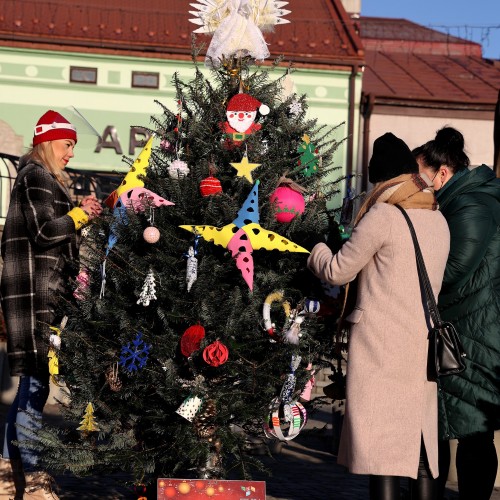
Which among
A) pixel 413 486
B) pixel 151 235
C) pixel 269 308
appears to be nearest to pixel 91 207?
pixel 151 235

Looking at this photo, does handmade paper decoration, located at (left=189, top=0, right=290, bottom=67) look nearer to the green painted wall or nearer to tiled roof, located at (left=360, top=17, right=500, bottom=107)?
the green painted wall

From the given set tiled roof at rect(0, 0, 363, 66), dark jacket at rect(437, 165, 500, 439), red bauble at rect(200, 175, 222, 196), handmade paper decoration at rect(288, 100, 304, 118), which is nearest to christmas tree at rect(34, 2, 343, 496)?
red bauble at rect(200, 175, 222, 196)

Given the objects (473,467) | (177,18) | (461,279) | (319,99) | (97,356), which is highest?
(177,18)

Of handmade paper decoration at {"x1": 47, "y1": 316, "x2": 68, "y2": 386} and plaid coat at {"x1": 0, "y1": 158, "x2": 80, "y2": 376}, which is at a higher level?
plaid coat at {"x1": 0, "y1": 158, "x2": 80, "y2": 376}

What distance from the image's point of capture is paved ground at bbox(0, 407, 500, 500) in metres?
6.19

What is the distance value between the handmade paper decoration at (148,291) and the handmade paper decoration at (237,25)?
1.16 m

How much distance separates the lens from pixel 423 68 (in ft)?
87.2

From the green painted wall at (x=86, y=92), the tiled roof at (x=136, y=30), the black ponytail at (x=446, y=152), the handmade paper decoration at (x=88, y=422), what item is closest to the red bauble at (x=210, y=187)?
the handmade paper decoration at (x=88, y=422)

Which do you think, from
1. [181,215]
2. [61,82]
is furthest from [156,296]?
[61,82]

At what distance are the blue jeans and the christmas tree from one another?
0.37m

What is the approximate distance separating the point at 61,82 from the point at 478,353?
18.8 m

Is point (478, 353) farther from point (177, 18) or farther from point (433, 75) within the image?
point (433, 75)

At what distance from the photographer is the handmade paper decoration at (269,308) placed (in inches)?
177

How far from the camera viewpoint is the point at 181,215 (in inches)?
182
